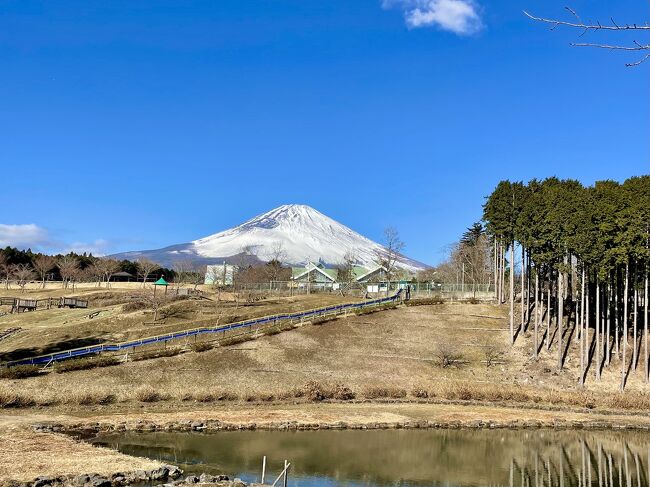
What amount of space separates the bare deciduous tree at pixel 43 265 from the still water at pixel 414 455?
95778mm

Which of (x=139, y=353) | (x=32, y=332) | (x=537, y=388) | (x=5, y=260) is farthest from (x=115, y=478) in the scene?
(x=5, y=260)

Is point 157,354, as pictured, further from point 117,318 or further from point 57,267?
point 57,267

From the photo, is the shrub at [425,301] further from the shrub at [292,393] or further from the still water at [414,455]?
the still water at [414,455]

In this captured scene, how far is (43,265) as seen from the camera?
11369 centimetres

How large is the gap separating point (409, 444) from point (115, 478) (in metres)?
16.1

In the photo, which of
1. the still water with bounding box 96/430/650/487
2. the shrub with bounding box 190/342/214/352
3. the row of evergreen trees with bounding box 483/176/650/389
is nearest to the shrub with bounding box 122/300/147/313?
the shrub with bounding box 190/342/214/352

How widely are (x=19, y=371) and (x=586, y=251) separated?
4650 cm

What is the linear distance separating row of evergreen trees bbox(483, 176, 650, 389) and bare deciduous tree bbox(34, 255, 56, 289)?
91703 mm

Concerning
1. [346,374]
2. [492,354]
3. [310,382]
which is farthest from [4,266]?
[492,354]

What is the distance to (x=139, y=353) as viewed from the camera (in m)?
49.0

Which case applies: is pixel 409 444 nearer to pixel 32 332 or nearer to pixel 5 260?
pixel 32 332

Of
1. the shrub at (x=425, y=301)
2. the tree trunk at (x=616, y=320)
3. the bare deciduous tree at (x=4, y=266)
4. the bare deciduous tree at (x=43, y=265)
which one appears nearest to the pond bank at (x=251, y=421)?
the tree trunk at (x=616, y=320)

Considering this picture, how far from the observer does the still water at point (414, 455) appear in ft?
79.6

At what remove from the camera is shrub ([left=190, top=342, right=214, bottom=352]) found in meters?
50.6
